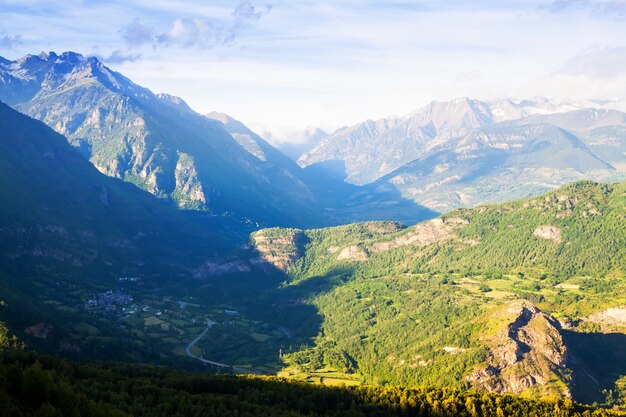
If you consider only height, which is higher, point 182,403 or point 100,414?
Answer: point 100,414

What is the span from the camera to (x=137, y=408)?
136125 millimetres

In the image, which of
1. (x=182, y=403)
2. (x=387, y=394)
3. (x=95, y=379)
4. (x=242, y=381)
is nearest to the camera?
(x=182, y=403)

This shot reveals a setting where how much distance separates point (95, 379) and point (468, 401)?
362 feet

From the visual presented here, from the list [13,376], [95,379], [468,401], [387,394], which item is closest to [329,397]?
[387,394]

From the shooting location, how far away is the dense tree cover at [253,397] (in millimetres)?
144875

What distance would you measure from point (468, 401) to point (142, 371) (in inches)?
4220

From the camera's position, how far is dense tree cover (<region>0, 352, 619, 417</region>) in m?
145

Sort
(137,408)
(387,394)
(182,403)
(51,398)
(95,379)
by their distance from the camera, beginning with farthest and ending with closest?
(387,394) → (95,379) → (182,403) → (137,408) → (51,398)

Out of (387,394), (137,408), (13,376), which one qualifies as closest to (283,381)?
(387,394)

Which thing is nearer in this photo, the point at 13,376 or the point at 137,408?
the point at 13,376

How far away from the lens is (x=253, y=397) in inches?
Result: 6540

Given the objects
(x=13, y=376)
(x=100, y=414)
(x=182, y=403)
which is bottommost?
(x=182, y=403)

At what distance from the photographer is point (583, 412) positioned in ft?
533

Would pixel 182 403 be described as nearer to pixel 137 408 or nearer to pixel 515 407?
pixel 137 408
